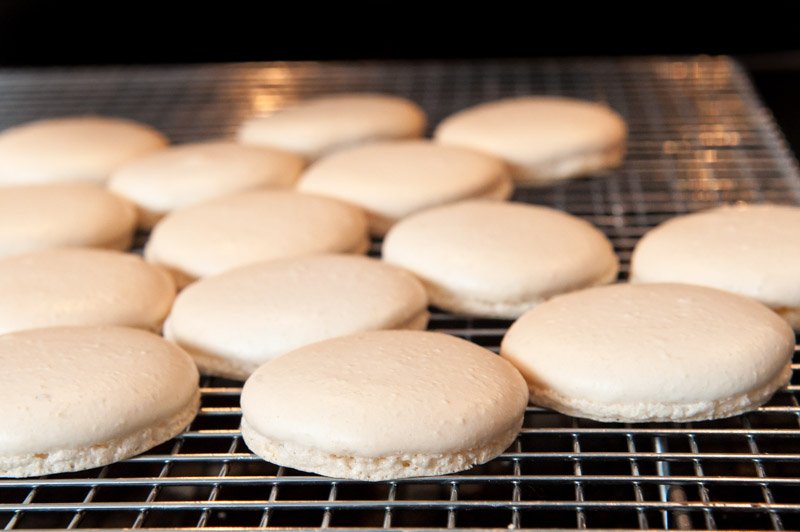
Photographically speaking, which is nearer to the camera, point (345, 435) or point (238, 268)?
point (345, 435)

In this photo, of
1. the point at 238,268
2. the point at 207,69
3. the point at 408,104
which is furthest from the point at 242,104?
the point at 238,268

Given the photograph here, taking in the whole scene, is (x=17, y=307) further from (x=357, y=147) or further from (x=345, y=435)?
(x=357, y=147)

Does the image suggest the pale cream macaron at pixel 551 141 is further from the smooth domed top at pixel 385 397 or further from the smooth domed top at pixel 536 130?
the smooth domed top at pixel 385 397

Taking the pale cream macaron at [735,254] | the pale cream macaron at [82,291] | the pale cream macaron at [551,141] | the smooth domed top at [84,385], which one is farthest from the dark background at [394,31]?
the smooth domed top at [84,385]

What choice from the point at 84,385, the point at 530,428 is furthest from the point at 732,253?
the point at 84,385

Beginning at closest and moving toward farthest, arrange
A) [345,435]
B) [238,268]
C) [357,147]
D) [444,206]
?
[345,435], [238,268], [444,206], [357,147]

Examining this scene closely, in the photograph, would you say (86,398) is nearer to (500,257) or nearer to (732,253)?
(500,257)
